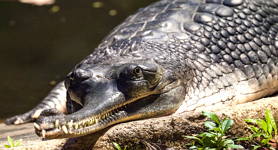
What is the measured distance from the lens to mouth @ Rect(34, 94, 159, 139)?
3537 mm

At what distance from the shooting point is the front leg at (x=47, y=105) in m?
6.18

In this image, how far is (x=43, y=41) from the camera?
350 inches

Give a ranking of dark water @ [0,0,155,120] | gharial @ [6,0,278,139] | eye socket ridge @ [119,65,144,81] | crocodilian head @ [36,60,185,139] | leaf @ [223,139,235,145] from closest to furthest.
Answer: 1. leaf @ [223,139,235,145]
2. crocodilian head @ [36,60,185,139]
3. gharial @ [6,0,278,139]
4. eye socket ridge @ [119,65,144,81]
5. dark water @ [0,0,155,120]

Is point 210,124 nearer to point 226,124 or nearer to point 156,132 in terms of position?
point 226,124

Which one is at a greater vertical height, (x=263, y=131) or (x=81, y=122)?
(x=81, y=122)

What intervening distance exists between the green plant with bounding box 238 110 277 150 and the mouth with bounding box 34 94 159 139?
959mm

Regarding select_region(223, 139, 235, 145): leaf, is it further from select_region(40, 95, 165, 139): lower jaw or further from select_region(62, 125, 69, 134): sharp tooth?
select_region(62, 125, 69, 134): sharp tooth

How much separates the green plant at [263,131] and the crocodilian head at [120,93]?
3.13 ft

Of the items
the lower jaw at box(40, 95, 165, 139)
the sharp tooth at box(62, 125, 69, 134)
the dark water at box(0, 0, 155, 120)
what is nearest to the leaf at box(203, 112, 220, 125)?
the lower jaw at box(40, 95, 165, 139)

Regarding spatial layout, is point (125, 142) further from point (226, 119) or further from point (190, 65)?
point (190, 65)

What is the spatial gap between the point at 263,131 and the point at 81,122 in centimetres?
125

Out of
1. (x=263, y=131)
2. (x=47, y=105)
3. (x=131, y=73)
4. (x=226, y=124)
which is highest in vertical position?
(x=131, y=73)

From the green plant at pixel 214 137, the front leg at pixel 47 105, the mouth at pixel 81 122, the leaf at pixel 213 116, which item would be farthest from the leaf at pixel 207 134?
the front leg at pixel 47 105

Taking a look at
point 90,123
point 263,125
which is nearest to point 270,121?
point 263,125
